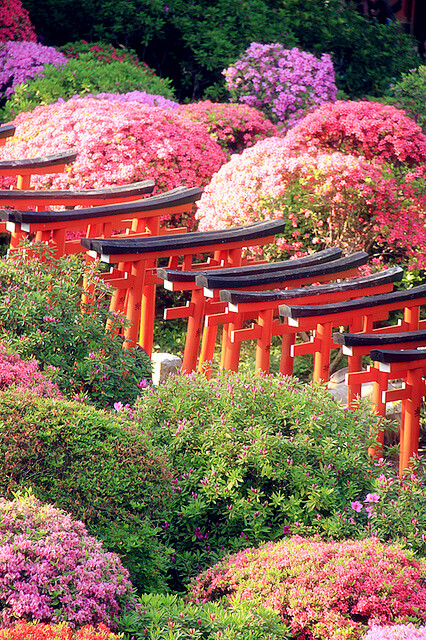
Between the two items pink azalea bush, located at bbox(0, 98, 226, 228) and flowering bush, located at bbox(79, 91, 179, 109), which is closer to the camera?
pink azalea bush, located at bbox(0, 98, 226, 228)

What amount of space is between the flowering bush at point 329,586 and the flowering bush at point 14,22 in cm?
1359

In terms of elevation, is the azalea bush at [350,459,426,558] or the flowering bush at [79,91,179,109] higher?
the flowering bush at [79,91,179,109]

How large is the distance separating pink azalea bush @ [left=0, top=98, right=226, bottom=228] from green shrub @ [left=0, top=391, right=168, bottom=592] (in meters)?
6.32

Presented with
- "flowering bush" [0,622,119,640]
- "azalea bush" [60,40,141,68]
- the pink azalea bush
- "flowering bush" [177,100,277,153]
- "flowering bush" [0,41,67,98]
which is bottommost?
"flowering bush" [0,622,119,640]

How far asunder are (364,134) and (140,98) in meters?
4.67

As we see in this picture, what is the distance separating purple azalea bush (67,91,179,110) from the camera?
12.4 metres

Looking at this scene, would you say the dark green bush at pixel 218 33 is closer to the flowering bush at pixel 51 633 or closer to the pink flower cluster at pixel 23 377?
the pink flower cluster at pixel 23 377

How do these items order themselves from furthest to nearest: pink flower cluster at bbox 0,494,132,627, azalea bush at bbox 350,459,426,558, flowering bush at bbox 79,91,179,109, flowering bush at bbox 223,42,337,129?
flowering bush at bbox 223,42,337,129
flowering bush at bbox 79,91,179,109
azalea bush at bbox 350,459,426,558
pink flower cluster at bbox 0,494,132,627

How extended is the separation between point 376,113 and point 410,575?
719 cm

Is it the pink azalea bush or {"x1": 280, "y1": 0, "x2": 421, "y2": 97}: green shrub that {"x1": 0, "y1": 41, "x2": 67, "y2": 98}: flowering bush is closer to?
the pink azalea bush

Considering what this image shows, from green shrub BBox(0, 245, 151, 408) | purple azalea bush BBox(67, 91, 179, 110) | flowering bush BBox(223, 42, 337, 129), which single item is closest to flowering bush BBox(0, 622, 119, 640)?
green shrub BBox(0, 245, 151, 408)

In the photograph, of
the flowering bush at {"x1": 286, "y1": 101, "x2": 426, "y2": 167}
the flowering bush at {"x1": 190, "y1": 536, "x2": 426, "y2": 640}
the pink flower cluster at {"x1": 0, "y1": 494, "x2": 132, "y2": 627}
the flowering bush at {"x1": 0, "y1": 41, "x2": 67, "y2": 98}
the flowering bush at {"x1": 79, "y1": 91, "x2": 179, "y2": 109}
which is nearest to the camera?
the pink flower cluster at {"x1": 0, "y1": 494, "x2": 132, "y2": 627}

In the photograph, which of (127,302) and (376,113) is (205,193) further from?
(127,302)

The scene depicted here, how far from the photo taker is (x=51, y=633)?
275 centimetres
